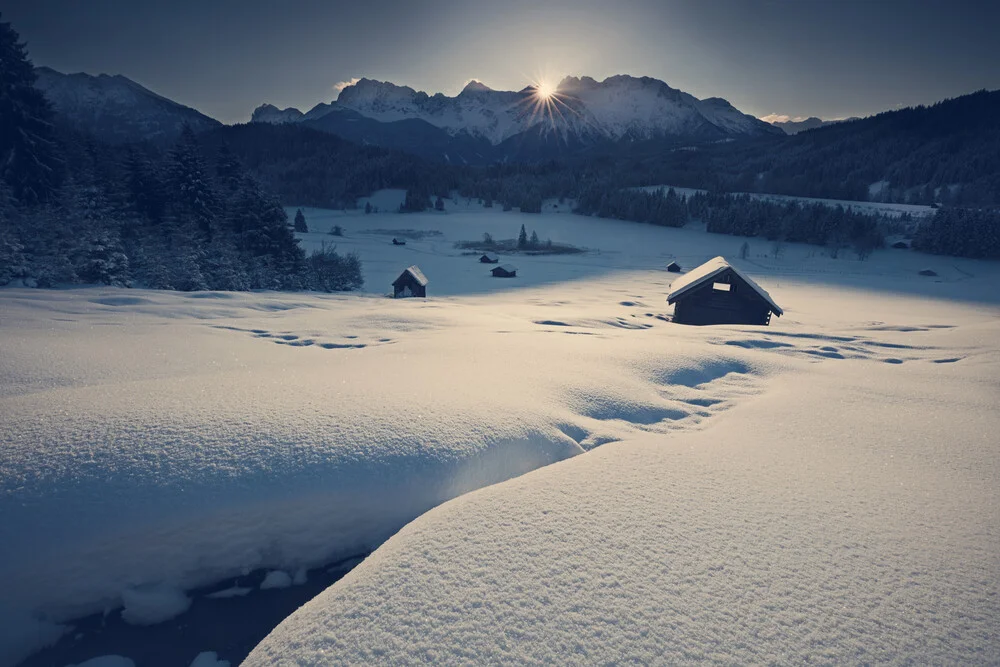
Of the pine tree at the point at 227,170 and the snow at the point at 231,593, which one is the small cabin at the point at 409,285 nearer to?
the pine tree at the point at 227,170

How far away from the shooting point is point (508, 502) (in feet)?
11.4

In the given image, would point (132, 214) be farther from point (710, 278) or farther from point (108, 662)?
point (710, 278)

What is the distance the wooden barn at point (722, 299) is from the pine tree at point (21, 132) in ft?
130

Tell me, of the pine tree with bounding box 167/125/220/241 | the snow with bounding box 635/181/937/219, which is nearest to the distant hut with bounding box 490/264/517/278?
the pine tree with bounding box 167/125/220/241

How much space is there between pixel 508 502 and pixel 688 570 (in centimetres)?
137

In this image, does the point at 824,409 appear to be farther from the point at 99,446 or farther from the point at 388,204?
the point at 388,204

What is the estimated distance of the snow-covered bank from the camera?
2.30 m

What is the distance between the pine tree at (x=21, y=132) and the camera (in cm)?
2650

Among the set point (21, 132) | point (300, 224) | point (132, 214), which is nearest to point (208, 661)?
point (132, 214)

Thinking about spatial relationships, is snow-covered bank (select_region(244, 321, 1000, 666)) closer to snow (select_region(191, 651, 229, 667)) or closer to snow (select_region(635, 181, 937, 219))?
snow (select_region(191, 651, 229, 667))

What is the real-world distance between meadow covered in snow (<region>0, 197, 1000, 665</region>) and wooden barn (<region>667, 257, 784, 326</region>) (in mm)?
11212

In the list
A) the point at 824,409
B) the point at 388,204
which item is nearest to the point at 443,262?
the point at 824,409

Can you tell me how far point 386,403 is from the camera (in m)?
5.07

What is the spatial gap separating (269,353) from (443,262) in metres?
52.3
